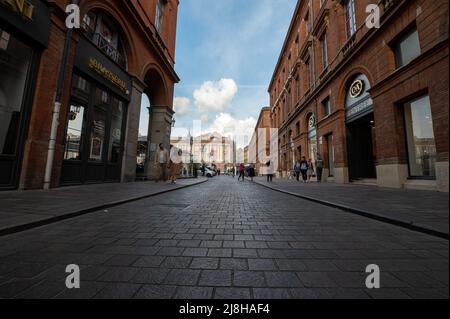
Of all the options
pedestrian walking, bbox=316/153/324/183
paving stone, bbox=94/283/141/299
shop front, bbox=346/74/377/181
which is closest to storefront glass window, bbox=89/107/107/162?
paving stone, bbox=94/283/141/299

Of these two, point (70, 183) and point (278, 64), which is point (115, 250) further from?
point (278, 64)

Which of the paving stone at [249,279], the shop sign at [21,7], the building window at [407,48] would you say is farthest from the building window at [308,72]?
the paving stone at [249,279]

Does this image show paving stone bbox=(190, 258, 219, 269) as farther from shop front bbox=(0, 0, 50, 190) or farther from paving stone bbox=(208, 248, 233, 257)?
shop front bbox=(0, 0, 50, 190)

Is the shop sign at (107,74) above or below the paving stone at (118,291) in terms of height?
above

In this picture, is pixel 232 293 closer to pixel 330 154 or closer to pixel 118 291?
pixel 118 291

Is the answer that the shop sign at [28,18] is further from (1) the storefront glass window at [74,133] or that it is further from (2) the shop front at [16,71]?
(1) the storefront glass window at [74,133]

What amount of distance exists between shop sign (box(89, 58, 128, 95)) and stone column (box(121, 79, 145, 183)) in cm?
91

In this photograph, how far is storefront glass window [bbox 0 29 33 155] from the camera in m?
5.82

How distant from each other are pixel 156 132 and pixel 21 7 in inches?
409

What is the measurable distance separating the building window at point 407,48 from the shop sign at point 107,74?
12.6 metres

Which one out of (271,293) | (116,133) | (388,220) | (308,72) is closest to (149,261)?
(271,293)

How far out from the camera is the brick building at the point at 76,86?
5973mm
